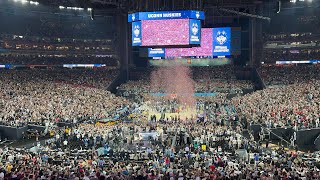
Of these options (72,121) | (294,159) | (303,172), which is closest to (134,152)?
(294,159)

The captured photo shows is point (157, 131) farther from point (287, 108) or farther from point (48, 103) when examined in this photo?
point (48, 103)

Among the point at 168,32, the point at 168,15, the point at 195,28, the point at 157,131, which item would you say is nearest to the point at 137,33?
the point at 168,32

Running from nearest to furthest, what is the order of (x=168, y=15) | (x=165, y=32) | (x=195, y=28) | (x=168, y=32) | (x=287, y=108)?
1. (x=287, y=108)
2. (x=168, y=15)
3. (x=195, y=28)
4. (x=168, y=32)
5. (x=165, y=32)

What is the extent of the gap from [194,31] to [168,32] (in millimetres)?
3072

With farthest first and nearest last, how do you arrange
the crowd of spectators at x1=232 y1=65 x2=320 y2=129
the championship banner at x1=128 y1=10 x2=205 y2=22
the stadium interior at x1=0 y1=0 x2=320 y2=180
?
1. the championship banner at x1=128 y1=10 x2=205 y2=22
2. the crowd of spectators at x1=232 y1=65 x2=320 y2=129
3. the stadium interior at x1=0 y1=0 x2=320 y2=180

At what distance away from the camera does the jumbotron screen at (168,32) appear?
135 feet

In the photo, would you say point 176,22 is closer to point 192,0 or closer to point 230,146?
point 192,0

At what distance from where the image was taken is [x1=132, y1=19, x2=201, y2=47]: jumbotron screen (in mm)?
41125

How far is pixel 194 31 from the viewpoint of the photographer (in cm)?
4159

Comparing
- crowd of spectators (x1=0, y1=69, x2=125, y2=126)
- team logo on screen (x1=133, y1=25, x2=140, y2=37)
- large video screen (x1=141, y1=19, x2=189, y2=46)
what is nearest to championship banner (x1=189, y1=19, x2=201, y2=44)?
large video screen (x1=141, y1=19, x2=189, y2=46)

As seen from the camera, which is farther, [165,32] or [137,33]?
[137,33]

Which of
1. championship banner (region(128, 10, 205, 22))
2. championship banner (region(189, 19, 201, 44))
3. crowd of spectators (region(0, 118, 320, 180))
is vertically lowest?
crowd of spectators (region(0, 118, 320, 180))

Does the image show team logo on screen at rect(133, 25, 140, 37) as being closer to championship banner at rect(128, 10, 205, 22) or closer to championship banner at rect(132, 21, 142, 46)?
championship banner at rect(132, 21, 142, 46)

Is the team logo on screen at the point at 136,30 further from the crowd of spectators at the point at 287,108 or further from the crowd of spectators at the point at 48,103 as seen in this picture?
the crowd of spectators at the point at 287,108
